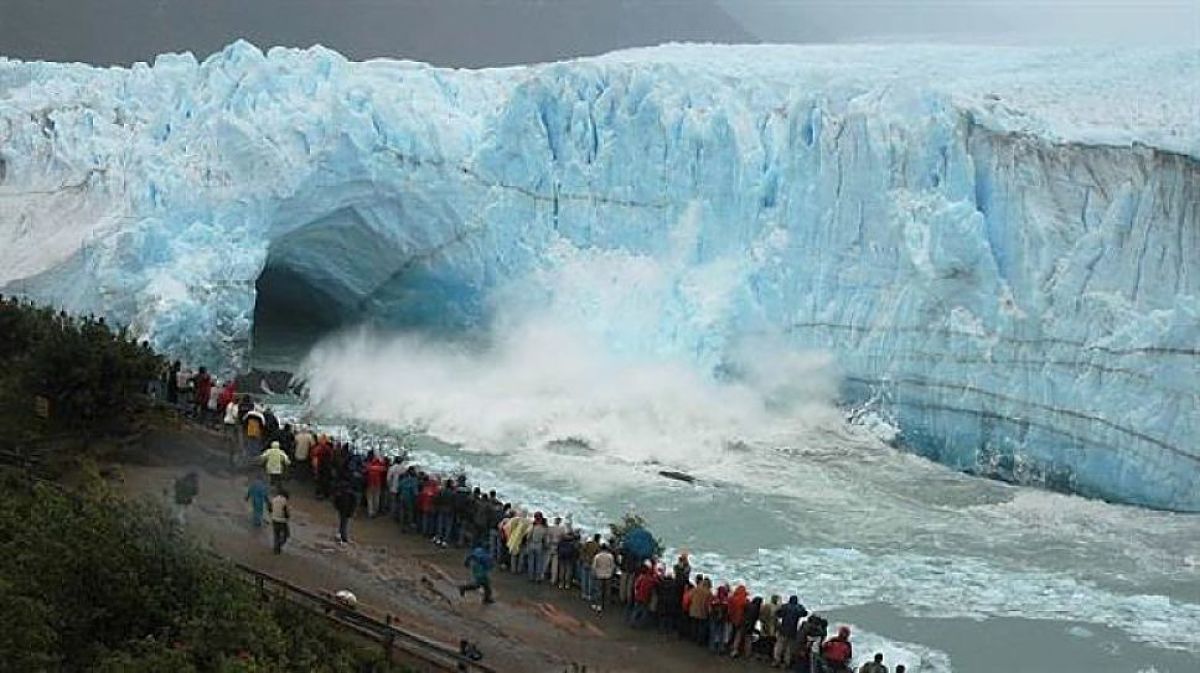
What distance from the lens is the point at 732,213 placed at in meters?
18.4

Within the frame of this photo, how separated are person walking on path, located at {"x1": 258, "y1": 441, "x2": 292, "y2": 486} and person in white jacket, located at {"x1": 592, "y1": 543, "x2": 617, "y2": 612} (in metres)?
2.94

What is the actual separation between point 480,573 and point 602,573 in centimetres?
87

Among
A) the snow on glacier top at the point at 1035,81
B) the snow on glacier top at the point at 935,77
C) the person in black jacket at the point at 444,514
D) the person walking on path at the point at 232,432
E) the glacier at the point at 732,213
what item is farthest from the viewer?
the snow on glacier top at the point at 935,77

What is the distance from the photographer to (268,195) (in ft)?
60.4

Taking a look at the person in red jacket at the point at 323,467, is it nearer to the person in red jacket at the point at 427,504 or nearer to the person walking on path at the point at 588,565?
the person in red jacket at the point at 427,504

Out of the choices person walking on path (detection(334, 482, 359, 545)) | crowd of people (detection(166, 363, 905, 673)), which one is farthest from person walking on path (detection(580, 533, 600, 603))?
person walking on path (detection(334, 482, 359, 545))

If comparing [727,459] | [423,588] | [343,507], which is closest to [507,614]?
[423,588]

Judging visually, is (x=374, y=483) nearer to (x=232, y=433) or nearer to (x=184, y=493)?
(x=184, y=493)

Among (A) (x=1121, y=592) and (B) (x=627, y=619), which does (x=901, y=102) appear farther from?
(B) (x=627, y=619)

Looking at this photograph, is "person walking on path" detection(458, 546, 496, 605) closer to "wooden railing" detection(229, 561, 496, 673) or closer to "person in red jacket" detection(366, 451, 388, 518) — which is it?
"wooden railing" detection(229, 561, 496, 673)

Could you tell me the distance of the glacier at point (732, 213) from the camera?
1514 cm

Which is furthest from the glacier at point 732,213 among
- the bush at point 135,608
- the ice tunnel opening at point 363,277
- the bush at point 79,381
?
the bush at point 135,608

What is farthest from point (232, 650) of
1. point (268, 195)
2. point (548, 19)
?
point (548, 19)

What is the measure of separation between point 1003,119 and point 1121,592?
21.3ft
